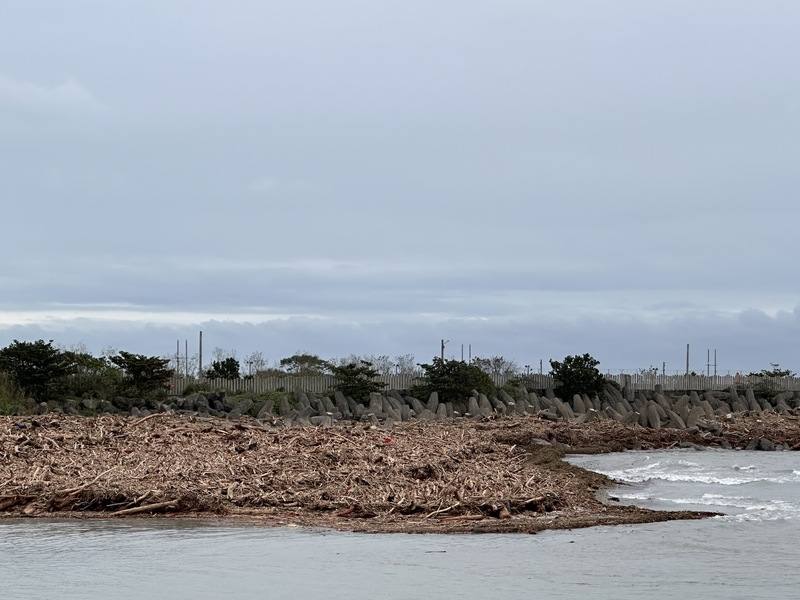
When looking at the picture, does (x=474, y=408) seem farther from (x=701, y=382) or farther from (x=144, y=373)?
(x=701, y=382)

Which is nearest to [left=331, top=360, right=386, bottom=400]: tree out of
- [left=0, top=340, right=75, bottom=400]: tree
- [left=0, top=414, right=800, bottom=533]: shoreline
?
[left=0, top=340, right=75, bottom=400]: tree

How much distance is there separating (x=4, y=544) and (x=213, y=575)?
3.44 meters

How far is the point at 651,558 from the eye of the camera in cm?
1312

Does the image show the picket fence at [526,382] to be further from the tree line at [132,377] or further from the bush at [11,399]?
the bush at [11,399]

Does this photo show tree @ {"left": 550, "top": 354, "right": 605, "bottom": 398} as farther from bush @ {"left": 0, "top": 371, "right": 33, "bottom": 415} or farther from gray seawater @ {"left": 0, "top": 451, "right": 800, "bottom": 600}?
gray seawater @ {"left": 0, "top": 451, "right": 800, "bottom": 600}

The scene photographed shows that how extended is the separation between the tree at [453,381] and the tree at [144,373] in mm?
12049

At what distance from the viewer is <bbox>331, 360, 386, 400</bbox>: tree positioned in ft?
176

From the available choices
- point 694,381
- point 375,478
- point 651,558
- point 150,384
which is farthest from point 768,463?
point 694,381

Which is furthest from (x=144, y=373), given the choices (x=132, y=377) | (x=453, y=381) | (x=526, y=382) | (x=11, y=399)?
(x=526, y=382)

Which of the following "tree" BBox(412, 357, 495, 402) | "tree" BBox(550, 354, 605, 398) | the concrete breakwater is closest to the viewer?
the concrete breakwater

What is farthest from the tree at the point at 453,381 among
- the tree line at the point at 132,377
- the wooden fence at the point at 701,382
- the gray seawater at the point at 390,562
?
the gray seawater at the point at 390,562

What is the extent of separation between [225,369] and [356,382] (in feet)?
36.7

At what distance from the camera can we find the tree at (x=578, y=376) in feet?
192

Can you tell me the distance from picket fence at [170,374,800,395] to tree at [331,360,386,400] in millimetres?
845
